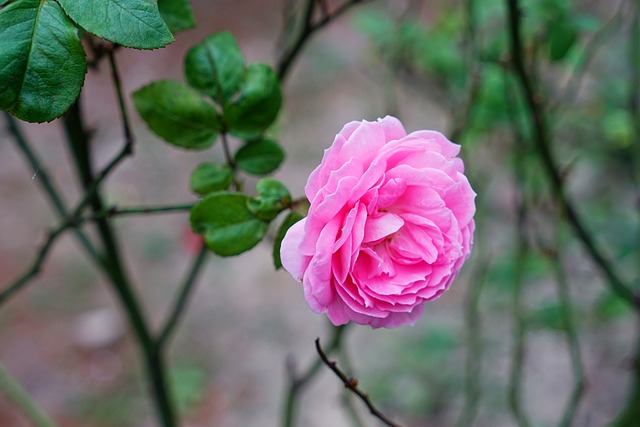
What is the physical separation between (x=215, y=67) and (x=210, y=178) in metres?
0.11

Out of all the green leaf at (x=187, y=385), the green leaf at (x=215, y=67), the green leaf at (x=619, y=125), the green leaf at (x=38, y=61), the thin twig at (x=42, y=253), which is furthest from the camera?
the green leaf at (x=187, y=385)

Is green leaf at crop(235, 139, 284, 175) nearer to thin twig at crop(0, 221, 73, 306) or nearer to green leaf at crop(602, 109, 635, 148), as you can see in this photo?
thin twig at crop(0, 221, 73, 306)

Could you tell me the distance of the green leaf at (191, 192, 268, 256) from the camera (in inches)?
24.6

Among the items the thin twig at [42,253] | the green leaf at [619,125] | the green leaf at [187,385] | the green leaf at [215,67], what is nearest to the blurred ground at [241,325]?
the green leaf at [187,385]

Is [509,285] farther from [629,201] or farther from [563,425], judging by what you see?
[629,201]

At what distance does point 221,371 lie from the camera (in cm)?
237

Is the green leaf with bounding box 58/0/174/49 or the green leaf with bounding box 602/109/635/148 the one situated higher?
the green leaf with bounding box 58/0/174/49

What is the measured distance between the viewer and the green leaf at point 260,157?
721mm

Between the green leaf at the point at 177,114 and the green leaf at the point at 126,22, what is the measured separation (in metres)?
0.17

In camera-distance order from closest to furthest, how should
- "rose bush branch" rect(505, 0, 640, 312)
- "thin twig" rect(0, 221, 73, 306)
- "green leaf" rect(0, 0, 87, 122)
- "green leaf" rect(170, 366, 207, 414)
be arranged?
1. "green leaf" rect(0, 0, 87, 122)
2. "thin twig" rect(0, 221, 73, 306)
3. "rose bush branch" rect(505, 0, 640, 312)
4. "green leaf" rect(170, 366, 207, 414)

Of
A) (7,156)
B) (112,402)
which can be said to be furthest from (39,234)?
(112,402)

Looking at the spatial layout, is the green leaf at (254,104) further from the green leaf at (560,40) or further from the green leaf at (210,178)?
the green leaf at (560,40)

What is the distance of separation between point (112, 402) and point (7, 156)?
1.53 metres

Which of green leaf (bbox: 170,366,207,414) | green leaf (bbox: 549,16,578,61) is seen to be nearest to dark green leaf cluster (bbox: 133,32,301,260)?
green leaf (bbox: 549,16,578,61)
